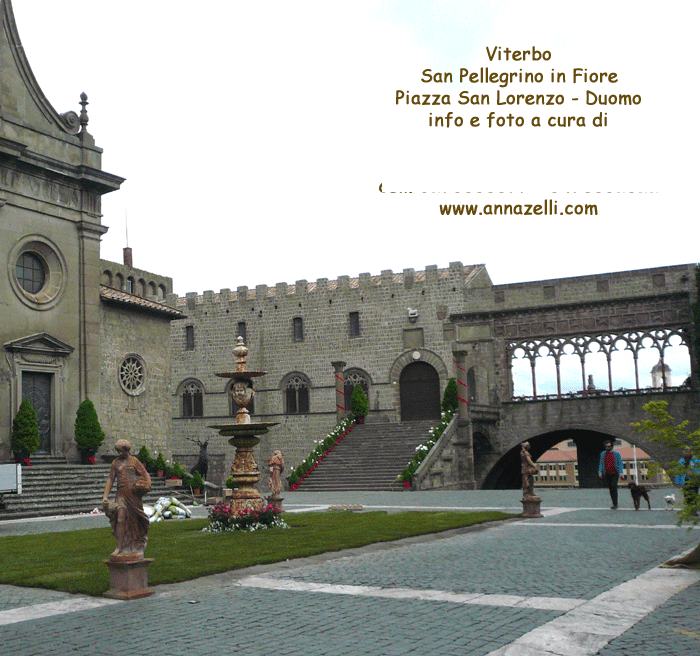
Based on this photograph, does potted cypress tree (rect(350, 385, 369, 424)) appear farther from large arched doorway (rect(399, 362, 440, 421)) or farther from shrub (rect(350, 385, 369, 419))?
large arched doorway (rect(399, 362, 440, 421))

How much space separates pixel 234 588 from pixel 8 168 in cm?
2052

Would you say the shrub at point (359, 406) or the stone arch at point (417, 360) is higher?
the stone arch at point (417, 360)

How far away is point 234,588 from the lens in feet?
30.8

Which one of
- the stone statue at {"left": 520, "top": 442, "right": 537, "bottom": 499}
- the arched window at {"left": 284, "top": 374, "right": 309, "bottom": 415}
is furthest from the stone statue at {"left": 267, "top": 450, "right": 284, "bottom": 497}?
the arched window at {"left": 284, "top": 374, "right": 309, "bottom": 415}

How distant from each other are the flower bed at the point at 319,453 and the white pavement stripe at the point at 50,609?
2373 centimetres

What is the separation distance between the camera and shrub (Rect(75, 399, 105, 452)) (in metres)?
26.6

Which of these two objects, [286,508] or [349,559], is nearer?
[349,559]

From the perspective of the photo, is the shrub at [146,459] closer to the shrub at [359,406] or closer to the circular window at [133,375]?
the circular window at [133,375]

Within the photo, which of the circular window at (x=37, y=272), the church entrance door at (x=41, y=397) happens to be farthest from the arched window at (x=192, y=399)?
the circular window at (x=37, y=272)

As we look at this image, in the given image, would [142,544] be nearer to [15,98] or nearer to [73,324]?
[73,324]

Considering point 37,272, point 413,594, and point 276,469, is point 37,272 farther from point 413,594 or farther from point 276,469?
point 413,594

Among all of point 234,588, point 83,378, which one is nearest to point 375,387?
point 83,378

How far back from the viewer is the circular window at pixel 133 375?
1221 inches

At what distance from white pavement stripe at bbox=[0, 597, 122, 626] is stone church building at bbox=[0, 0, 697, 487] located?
17838 mm
